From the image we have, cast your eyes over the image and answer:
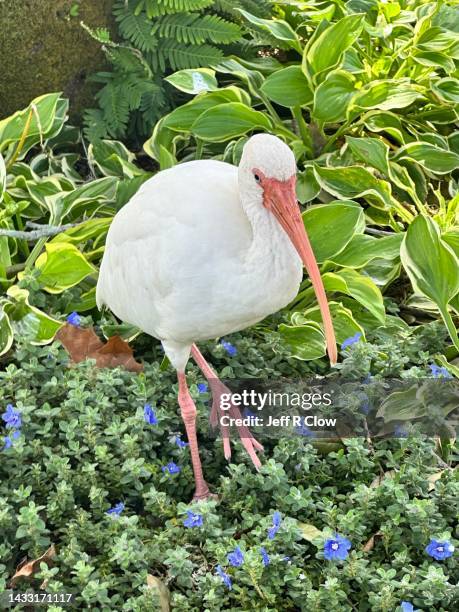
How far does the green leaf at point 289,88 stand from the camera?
10.9 feet

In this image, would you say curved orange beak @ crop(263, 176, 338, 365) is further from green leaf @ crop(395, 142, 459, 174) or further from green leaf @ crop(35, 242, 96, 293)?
green leaf @ crop(395, 142, 459, 174)

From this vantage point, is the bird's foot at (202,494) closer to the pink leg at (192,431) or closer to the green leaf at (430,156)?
the pink leg at (192,431)

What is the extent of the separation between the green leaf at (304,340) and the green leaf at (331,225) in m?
0.29

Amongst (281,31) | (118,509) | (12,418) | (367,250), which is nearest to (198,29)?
(281,31)

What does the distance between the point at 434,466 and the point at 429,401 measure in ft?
0.71

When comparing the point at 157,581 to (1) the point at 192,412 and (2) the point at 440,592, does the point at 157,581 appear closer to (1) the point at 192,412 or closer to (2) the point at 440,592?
(1) the point at 192,412

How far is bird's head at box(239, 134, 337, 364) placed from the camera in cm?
210

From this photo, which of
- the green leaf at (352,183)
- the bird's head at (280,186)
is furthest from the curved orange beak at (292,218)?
the green leaf at (352,183)

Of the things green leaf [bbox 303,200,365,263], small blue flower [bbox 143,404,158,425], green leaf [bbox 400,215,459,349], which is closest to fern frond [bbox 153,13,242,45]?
green leaf [bbox 303,200,365,263]

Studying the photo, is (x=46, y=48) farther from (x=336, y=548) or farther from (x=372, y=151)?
(x=336, y=548)

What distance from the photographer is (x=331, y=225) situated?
2.99m

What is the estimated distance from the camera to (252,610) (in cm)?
207

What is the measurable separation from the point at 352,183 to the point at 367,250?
1.09ft

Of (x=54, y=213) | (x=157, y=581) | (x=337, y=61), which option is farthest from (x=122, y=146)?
(x=157, y=581)
